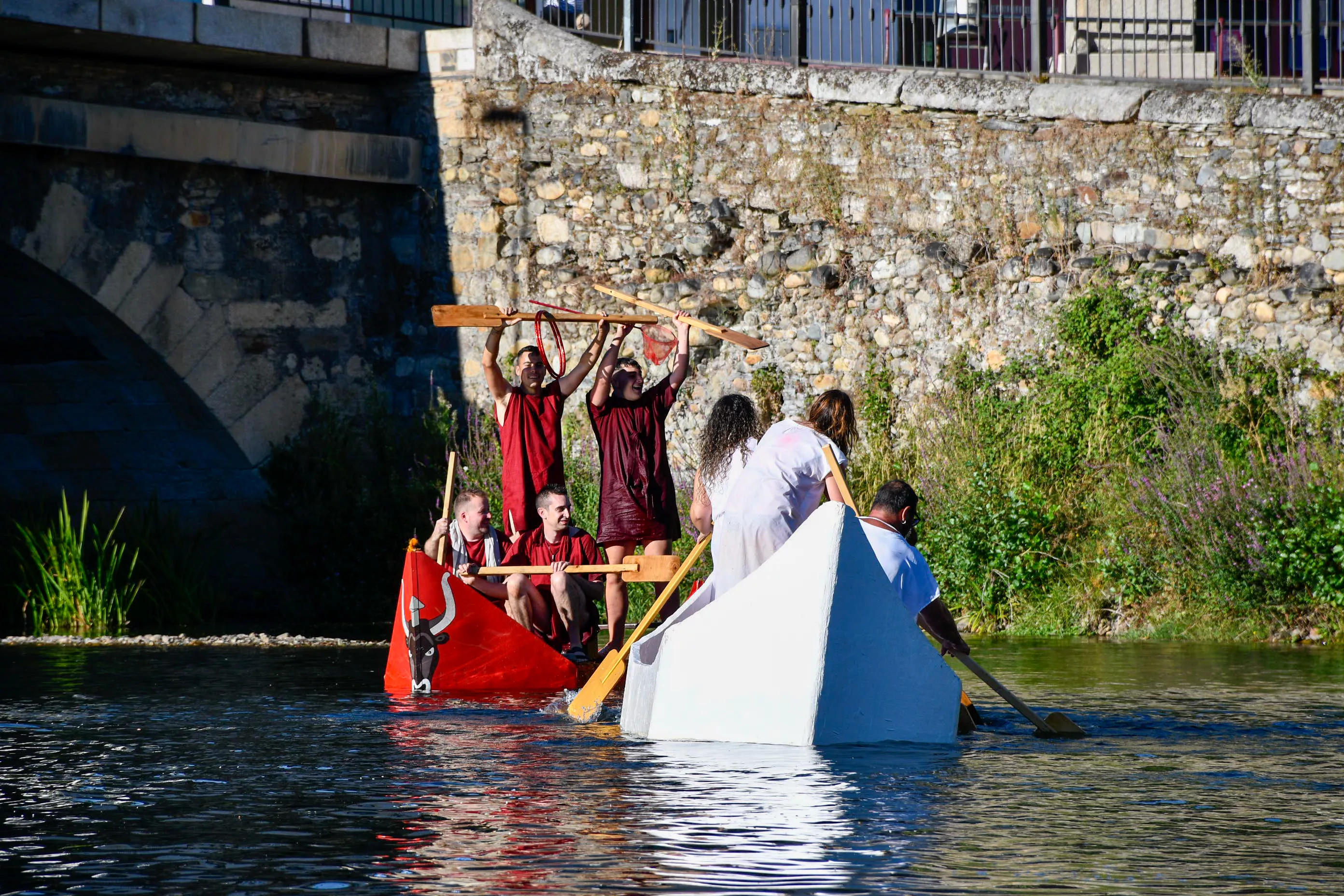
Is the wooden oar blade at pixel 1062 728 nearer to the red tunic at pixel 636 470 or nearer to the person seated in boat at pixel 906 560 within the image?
the person seated in boat at pixel 906 560

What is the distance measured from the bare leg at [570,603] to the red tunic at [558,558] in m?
0.06

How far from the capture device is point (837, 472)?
6.69 meters

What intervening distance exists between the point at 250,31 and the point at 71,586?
3831mm

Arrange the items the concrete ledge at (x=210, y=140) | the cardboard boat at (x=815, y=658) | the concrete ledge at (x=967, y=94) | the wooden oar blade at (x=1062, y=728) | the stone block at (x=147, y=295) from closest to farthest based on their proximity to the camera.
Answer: the cardboard boat at (x=815, y=658) < the wooden oar blade at (x=1062, y=728) < the concrete ledge at (x=210, y=140) < the stone block at (x=147, y=295) < the concrete ledge at (x=967, y=94)

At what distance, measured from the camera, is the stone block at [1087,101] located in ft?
40.0

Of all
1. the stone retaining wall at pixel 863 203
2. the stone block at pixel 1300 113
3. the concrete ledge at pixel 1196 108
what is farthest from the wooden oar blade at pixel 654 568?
the stone block at pixel 1300 113

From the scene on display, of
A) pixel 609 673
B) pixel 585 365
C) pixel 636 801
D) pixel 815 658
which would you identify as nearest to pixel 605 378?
pixel 585 365

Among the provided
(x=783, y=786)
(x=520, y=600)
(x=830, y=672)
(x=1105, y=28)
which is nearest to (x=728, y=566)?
(x=830, y=672)

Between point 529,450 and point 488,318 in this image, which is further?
point 529,450

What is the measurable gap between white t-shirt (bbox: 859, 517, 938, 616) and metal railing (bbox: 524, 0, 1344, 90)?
6948 millimetres

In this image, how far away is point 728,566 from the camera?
6848 millimetres

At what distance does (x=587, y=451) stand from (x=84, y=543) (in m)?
3.57

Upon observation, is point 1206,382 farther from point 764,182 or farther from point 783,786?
point 783,786

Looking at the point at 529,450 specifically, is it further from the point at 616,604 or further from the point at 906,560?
the point at 906,560
